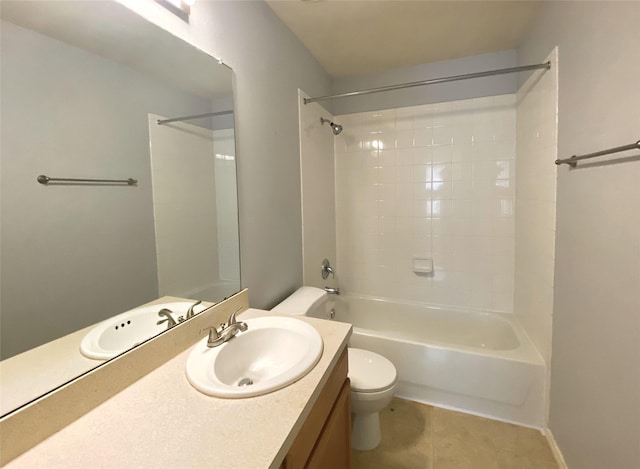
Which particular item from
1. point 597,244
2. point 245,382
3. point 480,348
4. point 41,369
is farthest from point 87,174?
point 480,348

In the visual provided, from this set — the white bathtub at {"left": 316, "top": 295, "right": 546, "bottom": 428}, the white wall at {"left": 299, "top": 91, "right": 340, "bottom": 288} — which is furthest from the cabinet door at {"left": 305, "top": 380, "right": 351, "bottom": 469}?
the white wall at {"left": 299, "top": 91, "right": 340, "bottom": 288}

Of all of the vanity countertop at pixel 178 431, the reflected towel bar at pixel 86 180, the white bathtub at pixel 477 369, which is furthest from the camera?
the white bathtub at pixel 477 369

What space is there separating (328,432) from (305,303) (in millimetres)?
862

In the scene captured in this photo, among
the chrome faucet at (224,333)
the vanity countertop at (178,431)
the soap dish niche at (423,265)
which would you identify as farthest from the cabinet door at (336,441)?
the soap dish niche at (423,265)

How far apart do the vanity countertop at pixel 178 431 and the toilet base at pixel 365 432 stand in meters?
0.99

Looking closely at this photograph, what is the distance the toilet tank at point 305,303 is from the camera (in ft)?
5.45

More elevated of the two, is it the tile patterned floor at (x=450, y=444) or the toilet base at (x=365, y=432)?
the toilet base at (x=365, y=432)

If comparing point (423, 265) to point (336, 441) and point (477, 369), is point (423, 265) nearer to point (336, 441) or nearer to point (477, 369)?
point (477, 369)

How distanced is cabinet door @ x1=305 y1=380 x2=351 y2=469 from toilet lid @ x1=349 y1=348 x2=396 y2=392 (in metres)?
0.36

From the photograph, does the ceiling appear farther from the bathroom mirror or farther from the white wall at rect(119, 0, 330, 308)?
the bathroom mirror

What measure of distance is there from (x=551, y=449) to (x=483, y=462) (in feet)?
1.35

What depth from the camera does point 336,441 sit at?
3.33 ft

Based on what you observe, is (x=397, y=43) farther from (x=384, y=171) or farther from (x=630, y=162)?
(x=630, y=162)

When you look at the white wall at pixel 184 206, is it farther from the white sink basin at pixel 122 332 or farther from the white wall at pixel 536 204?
the white wall at pixel 536 204
